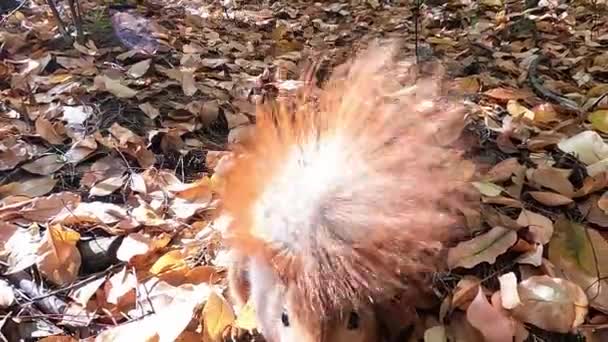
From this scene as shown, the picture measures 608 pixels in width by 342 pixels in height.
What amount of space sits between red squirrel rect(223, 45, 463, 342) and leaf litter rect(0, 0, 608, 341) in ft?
0.51

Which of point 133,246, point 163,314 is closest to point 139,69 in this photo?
point 133,246

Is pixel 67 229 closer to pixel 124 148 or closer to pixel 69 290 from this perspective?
pixel 69 290

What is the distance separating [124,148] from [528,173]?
2.78 feet

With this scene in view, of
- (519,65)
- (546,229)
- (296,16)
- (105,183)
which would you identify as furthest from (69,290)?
(296,16)

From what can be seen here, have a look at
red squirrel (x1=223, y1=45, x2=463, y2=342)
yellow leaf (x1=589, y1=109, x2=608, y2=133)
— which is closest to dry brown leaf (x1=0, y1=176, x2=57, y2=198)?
red squirrel (x1=223, y1=45, x2=463, y2=342)

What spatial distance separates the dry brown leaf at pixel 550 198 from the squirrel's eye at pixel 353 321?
481 millimetres

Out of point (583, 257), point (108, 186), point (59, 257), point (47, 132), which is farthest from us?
point (47, 132)

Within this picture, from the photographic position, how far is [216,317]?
0.97 metres

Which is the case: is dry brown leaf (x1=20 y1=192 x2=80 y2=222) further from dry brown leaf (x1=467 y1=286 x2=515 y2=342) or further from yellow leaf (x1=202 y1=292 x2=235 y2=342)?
dry brown leaf (x1=467 y1=286 x2=515 y2=342)

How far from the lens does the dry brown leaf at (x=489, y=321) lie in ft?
2.83

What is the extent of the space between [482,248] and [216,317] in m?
0.42

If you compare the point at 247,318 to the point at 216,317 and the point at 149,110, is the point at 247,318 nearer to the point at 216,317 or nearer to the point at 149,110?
the point at 216,317

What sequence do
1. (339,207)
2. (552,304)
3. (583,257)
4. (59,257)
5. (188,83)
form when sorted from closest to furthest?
(339,207) < (552,304) < (583,257) < (59,257) < (188,83)

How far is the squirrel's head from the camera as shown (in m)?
0.76
